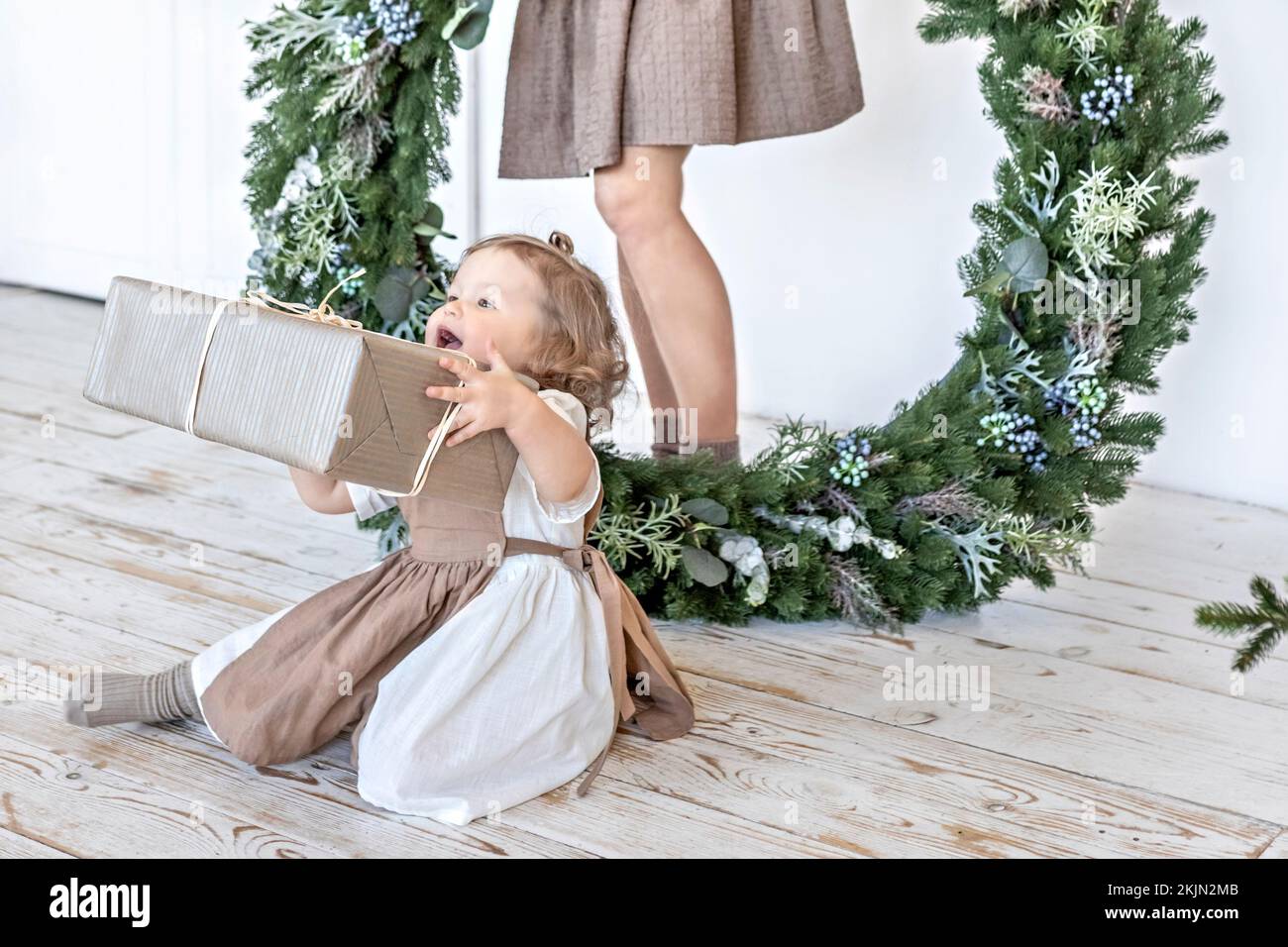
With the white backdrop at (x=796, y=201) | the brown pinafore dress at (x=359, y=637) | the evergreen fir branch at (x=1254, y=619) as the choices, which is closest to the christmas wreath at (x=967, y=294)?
the white backdrop at (x=796, y=201)

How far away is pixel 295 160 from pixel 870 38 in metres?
1.06

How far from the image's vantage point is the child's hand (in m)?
1.17

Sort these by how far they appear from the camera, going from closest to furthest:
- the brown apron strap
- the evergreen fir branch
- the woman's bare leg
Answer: the evergreen fir branch → the brown apron strap → the woman's bare leg

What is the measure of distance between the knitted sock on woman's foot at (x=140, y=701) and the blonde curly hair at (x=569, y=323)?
43 cm

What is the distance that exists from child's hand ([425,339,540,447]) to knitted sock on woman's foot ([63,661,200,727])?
389 millimetres

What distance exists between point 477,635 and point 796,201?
1461mm

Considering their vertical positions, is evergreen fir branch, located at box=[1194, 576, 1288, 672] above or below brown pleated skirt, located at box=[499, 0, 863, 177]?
below

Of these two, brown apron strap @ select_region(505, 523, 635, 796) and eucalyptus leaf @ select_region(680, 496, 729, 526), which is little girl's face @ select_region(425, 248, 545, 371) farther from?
eucalyptus leaf @ select_region(680, 496, 729, 526)

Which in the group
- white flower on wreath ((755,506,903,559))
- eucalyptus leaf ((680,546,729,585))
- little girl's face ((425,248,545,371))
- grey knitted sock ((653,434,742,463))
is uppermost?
little girl's face ((425,248,545,371))

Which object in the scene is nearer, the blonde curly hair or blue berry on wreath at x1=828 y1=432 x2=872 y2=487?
the blonde curly hair

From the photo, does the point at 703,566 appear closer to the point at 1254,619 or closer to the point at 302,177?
the point at 302,177

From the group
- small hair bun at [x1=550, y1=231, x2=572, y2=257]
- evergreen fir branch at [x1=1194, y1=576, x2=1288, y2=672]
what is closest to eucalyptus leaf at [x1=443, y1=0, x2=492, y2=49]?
small hair bun at [x1=550, y1=231, x2=572, y2=257]

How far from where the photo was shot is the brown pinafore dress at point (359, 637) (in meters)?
1.29

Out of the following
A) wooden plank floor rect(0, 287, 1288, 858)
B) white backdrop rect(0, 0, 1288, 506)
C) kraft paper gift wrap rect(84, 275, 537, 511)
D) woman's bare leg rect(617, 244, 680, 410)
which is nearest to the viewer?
kraft paper gift wrap rect(84, 275, 537, 511)
